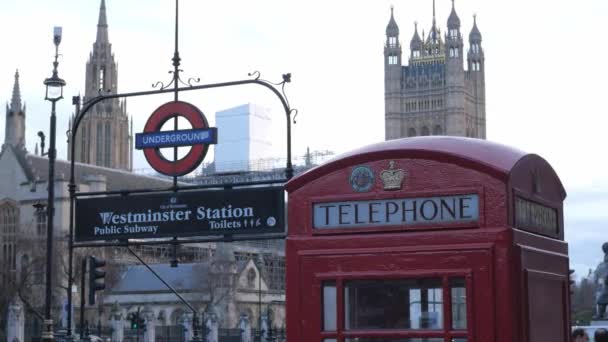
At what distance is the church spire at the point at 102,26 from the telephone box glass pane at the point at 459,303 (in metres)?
116

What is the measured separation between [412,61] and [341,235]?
156 meters

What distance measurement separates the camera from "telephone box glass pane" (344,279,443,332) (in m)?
6.04

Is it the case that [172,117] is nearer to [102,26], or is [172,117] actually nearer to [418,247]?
[418,247]

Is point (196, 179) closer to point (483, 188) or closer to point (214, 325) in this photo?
point (214, 325)

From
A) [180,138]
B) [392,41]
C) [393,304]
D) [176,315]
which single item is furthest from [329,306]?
[392,41]

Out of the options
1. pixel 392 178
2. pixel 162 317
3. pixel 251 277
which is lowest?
pixel 162 317

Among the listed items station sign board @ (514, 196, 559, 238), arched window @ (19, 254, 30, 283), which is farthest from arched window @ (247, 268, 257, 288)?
station sign board @ (514, 196, 559, 238)

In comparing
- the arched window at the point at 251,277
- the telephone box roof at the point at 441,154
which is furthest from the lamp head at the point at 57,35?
the arched window at the point at 251,277

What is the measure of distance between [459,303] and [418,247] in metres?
0.38

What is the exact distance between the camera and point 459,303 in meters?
6.02

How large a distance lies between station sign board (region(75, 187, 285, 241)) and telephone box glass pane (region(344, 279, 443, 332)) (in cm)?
621

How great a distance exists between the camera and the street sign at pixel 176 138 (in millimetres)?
13242

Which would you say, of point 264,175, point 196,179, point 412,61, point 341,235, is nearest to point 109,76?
point 196,179

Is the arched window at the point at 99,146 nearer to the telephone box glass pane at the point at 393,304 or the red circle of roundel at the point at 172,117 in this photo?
the red circle of roundel at the point at 172,117
